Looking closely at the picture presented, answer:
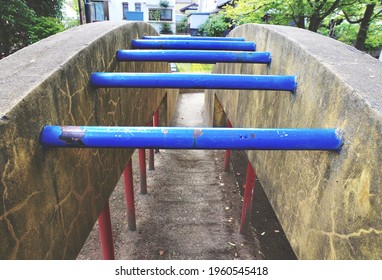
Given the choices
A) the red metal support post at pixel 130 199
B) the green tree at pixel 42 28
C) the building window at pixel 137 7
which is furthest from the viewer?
the building window at pixel 137 7

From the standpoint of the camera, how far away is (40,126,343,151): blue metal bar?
184 centimetres

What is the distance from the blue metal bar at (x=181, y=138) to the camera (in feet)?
6.04

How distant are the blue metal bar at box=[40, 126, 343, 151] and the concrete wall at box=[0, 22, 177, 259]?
9.6 inches

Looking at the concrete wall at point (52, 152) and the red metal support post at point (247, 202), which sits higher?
the concrete wall at point (52, 152)

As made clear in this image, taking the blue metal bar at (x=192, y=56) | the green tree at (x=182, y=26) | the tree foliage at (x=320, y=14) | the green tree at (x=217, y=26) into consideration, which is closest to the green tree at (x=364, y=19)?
the tree foliage at (x=320, y=14)

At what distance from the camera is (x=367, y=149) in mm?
1673

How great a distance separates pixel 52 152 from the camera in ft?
6.82

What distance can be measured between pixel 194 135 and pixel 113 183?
6.92 ft

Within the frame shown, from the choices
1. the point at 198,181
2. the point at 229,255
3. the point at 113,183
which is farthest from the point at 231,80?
the point at 198,181

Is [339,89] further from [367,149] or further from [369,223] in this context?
[369,223]

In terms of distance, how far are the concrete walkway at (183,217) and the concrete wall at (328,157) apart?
3.38m

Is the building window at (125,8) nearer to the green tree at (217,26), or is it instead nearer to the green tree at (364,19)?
the green tree at (217,26)

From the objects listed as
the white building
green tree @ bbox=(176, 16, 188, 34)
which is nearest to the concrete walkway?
the white building

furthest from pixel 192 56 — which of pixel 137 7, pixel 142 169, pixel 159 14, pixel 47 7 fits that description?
pixel 137 7
